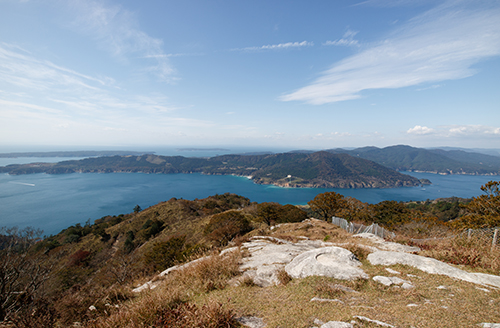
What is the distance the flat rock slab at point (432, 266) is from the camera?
4.92 meters

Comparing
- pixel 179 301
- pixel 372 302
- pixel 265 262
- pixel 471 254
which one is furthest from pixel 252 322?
pixel 471 254

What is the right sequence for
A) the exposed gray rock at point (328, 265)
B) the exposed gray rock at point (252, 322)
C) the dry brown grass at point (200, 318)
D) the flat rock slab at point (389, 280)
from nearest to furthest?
the dry brown grass at point (200, 318), the exposed gray rock at point (252, 322), the flat rock slab at point (389, 280), the exposed gray rock at point (328, 265)

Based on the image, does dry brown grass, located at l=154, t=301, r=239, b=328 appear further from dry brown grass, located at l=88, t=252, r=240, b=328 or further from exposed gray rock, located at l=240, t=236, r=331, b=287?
exposed gray rock, located at l=240, t=236, r=331, b=287

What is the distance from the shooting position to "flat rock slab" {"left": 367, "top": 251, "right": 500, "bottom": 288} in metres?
4.92

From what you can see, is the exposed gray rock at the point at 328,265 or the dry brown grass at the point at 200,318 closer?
the dry brown grass at the point at 200,318

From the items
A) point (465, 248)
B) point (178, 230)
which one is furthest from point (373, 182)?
point (465, 248)

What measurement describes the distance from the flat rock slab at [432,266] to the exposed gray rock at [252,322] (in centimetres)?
430

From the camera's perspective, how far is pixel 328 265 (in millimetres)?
5758

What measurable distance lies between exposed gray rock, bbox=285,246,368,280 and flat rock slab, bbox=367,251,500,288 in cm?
74

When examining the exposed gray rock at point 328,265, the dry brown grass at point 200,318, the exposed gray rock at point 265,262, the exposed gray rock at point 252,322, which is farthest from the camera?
the exposed gray rock at point 265,262

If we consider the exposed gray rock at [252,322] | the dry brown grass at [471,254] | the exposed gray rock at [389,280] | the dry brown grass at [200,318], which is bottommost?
the dry brown grass at [471,254]

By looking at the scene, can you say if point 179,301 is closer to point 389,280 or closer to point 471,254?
point 389,280

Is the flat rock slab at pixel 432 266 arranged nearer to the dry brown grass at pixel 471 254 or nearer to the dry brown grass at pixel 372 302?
the dry brown grass at pixel 372 302

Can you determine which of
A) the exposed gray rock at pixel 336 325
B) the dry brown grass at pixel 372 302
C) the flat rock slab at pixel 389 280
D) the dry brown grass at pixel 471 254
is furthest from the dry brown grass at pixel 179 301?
the dry brown grass at pixel 471 254
